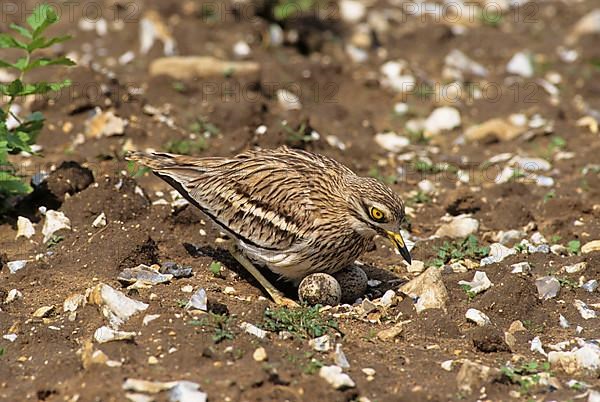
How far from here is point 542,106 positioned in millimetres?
10836

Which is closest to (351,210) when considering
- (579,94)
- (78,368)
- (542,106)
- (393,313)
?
(393,313)

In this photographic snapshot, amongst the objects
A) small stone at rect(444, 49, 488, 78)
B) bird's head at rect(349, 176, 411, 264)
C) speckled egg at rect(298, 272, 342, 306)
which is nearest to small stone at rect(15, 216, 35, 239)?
speckled egg at rect(298, 272, 342, 306)

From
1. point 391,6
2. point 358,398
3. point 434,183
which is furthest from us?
point 391,6

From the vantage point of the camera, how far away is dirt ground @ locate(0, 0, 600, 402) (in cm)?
568

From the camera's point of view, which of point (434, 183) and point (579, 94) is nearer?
point (434, 183)

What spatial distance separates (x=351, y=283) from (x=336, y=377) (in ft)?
4.93

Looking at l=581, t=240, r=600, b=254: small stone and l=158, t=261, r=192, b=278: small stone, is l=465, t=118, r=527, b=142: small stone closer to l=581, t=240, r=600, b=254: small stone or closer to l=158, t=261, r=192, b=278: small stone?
l=581, t=240, r=600, b=254: small stone

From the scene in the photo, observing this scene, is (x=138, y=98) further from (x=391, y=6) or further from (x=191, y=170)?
(x=391, y=6)

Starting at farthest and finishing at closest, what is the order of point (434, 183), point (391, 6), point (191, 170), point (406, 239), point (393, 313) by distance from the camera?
point (391, 6)
point (434, 183)
point (406, 239)
point (191, 170)
point (393, 313)

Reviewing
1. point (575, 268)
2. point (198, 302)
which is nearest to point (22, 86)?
point (198, 302)

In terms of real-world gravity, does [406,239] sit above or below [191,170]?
below

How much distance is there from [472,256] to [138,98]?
3848 millimetres

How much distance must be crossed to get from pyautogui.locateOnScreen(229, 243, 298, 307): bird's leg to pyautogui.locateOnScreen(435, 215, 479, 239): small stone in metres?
1.71

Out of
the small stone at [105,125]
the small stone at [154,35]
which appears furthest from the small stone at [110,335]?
the small stone at [154,35]
